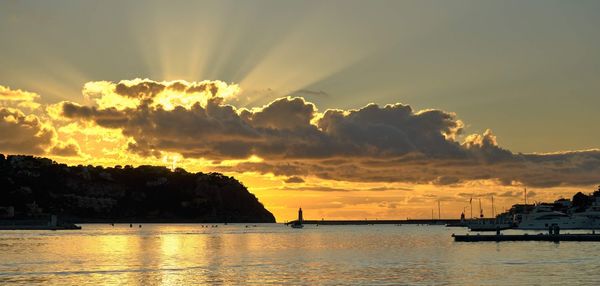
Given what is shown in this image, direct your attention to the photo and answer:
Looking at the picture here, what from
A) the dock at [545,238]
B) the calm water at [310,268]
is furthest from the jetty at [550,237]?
the calm water at [310,268]

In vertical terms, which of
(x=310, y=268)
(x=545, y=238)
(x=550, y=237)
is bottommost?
(x=310, y=268)

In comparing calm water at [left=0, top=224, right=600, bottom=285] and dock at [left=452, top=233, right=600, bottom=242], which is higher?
dock at [left=452, top=233, right=600, bottom=242]

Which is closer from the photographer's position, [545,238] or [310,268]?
[310,268]

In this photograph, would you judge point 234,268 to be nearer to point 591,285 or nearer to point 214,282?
point 214,282

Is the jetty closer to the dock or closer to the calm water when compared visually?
the dock

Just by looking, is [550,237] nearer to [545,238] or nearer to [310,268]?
[545,238]

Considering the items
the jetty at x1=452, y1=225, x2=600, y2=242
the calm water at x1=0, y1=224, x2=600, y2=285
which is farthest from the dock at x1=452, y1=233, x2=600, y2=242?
the calm water at x1=0, y1=224, x2=600, y2=285

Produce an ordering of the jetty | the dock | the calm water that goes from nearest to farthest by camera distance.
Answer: the calm water < the dock < the jetty

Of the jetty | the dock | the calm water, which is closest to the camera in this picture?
the calm water

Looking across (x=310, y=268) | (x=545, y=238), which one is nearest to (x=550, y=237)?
(x=545, y=238)

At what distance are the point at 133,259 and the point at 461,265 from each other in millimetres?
50655

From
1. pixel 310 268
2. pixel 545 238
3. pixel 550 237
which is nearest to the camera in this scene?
pixel 310 268

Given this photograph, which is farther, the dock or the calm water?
the dock

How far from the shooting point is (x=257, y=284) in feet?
281
